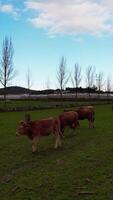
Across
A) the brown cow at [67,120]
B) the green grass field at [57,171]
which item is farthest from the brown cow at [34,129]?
the brown cow at [67,120]

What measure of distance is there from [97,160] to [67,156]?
4.45ft

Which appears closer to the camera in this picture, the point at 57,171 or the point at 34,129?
the point at 57,171

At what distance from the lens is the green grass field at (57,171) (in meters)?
9.38

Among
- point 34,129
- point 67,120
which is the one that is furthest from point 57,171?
point 67,120

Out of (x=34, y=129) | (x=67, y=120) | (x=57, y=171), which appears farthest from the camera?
(x=67, y=120)

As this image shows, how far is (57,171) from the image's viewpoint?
11711mm

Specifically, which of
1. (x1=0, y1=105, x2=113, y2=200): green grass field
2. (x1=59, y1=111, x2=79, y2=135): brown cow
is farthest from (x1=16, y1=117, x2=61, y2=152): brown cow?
(x1=59, y1=111, x2=79, y2=135): brown cow

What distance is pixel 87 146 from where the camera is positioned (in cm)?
1691

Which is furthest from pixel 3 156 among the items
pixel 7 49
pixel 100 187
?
pixel 7 49

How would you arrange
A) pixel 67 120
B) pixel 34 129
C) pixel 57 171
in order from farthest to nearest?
pixel 67 120 < pixel 34 129 < pixel 57 171

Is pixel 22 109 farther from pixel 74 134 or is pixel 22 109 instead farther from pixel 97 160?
pixel 97 160

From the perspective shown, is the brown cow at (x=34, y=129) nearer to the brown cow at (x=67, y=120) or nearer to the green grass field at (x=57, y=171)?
the green grass field at (x=57, y=171)

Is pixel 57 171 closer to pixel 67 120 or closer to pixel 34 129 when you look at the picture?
pixel 34 129

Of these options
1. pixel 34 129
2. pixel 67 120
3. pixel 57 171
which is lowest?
pixel 57 171
